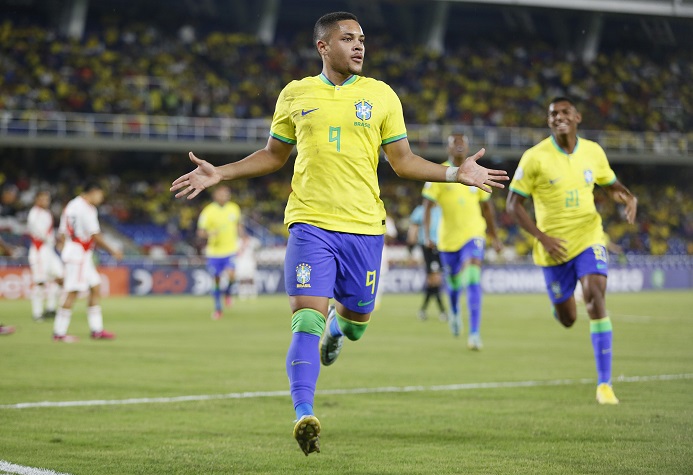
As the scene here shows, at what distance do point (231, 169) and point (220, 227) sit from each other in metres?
15.8

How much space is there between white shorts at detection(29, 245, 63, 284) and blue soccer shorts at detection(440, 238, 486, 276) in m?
9.17

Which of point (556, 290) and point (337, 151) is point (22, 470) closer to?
point (337, 151)

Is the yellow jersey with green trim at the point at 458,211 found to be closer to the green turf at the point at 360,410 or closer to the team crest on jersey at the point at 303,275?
the green turf at the point at 360,410

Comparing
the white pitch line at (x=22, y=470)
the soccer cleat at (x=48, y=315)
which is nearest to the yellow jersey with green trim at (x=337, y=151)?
the white pitch line at (x=22, y=470)

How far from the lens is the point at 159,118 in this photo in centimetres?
3903

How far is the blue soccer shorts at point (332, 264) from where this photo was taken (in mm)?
5961

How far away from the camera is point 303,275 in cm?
596

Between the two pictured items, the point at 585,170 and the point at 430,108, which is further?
the point at 430,108

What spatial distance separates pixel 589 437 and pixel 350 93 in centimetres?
271

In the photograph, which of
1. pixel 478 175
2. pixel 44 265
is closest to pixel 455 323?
pixel 44 265

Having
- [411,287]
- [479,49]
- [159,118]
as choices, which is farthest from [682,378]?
[479,49]

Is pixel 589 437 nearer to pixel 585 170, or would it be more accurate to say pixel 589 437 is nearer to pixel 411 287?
pixel 585 170

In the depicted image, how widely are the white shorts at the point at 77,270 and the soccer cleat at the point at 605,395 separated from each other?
348 inches

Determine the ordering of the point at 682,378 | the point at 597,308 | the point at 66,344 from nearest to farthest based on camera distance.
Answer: the point at 597,308 < the point at 682,378 < the point at 66,344
